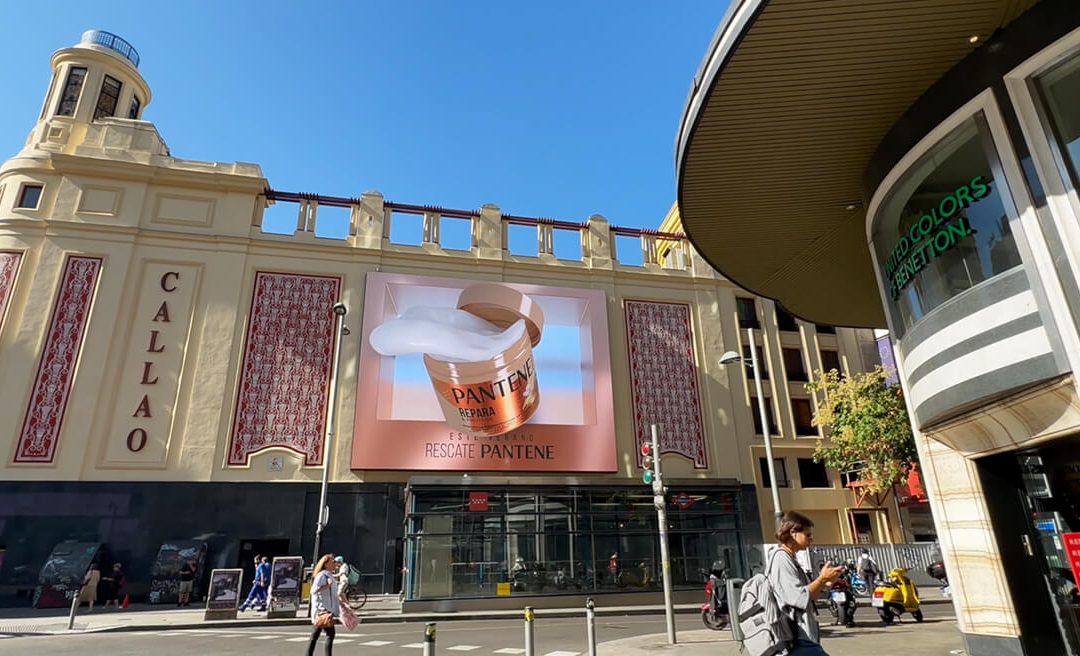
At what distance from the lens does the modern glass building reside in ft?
22.1

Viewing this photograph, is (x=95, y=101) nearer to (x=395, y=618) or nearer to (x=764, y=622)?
(x=395, y=618)

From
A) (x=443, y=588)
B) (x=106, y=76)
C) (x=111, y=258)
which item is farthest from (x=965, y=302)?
(x=106, y=76)

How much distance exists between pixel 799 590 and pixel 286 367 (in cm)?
2529

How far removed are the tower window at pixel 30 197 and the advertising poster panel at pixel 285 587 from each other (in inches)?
809

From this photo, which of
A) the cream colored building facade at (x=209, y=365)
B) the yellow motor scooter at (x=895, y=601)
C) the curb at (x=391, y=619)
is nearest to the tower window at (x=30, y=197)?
the cream colored building facade at (x=209, y=365)

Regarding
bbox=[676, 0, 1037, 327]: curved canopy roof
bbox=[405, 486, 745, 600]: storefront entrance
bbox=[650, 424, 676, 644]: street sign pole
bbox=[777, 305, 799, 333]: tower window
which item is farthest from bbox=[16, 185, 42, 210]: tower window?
bbox=[777, 305, 799, 333]: tower window

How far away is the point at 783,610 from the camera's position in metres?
4.48

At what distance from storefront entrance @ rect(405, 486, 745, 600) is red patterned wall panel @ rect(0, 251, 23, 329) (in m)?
18.4

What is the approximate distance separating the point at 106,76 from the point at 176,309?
13.8m

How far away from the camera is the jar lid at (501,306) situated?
27.6m

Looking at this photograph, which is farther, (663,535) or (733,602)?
(663,535)

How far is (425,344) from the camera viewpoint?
87.5ft

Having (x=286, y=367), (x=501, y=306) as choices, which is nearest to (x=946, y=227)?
(x=501, y=306)

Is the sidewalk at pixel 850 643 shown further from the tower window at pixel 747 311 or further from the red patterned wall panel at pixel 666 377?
the tower window at pixel 747 311
